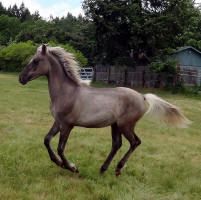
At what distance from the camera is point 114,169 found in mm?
6910

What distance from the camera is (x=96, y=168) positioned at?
6.82 metres

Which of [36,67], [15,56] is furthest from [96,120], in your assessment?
[15,56]

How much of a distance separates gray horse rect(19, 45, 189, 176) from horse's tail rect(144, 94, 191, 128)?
0.06ft

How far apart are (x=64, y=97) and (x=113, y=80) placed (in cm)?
2650

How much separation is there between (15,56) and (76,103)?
37559mm

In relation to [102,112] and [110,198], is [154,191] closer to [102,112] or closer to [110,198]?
[110,198]

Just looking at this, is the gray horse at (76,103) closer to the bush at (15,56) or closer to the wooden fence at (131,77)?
the wooden fence at (131,77)

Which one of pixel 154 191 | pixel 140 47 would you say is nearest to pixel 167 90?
pixel 140 47

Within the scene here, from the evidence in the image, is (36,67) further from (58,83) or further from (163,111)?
(163,111)

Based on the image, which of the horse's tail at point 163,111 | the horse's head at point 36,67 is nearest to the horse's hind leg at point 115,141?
the horse's tail at point 163,111

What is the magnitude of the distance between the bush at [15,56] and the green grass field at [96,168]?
31.0m

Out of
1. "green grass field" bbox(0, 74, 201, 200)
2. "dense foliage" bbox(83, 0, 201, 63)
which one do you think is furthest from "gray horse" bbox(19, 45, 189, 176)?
"dense foliage" bbox(83, 0, 201, 63)

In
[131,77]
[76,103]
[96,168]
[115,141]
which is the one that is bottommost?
[96,168]

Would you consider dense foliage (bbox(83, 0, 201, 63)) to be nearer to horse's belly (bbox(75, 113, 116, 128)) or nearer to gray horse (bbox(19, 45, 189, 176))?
gray horse (bbox(19, 45, 189, 176))
